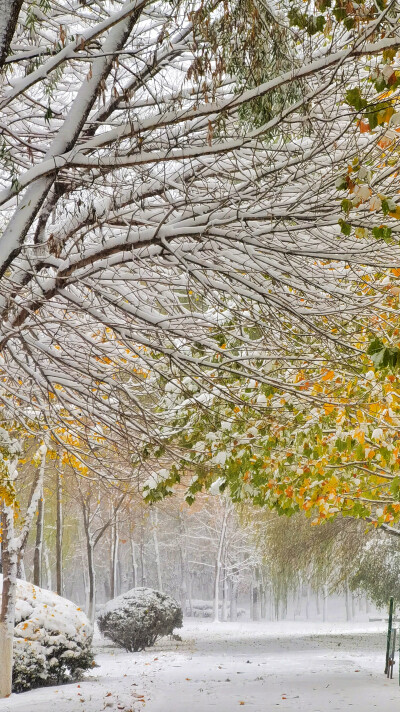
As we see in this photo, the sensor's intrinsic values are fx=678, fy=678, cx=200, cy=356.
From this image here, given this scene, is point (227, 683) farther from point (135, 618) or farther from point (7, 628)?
point (135, 618)

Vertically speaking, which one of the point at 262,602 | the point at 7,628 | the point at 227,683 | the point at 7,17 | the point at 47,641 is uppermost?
the point at 7,17

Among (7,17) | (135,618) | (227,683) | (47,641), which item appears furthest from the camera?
(135,618)

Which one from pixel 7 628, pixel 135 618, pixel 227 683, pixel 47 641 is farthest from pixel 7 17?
pixel 135 618

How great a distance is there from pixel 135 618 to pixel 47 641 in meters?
6.64

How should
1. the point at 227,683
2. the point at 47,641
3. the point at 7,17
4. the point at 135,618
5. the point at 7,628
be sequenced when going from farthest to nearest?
the point at 135,618 → the point at 227,683 → the point at 47,641 → the point at 7,628 → the point at 7,17

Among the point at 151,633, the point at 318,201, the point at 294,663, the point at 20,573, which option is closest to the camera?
the point at 318,201

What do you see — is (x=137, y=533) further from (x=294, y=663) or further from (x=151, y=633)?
(x=294, y=663)

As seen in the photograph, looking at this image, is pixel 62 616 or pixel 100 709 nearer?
pixel 100 709

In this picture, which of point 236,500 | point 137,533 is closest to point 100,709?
point 236,500

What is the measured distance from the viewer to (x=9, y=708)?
9.84m

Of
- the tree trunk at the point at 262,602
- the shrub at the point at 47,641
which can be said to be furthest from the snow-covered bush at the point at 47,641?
the tree trunk at the point at 262,602

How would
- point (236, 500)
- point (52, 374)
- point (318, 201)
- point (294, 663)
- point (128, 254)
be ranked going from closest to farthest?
point (318, 201), point (128, 254), point (52, 374), point (236, 500), point (294, 663)

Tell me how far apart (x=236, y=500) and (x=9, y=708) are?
4.99m

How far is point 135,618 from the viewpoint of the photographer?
1844cm
